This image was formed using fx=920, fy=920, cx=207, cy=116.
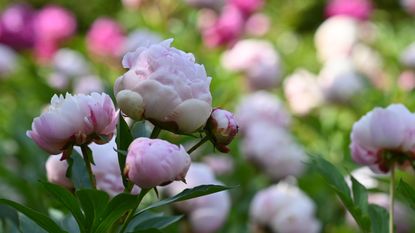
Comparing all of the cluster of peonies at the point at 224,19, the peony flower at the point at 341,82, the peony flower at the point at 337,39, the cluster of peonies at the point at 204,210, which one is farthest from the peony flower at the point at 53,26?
the cluster of peonies at the point at 204,210

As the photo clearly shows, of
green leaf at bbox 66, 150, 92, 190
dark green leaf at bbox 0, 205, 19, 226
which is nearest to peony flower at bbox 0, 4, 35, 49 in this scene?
dark green leaf at bbox 0, 205, 19, 226

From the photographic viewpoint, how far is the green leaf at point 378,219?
3.76 ft

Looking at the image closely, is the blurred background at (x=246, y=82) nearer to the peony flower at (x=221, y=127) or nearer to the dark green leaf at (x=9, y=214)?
the dark green leaf at (x=9, y=214)

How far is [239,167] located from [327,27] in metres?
1.51

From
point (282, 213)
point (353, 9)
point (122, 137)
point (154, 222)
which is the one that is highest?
point (122, 137)

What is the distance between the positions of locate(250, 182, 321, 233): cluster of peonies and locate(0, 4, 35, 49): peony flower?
1.70 metres

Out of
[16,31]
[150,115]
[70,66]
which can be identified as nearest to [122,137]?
[150,115]

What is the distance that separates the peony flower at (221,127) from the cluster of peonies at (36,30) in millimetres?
2460

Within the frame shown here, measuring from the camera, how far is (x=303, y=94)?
2.99m

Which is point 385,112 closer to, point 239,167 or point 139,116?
point 139,116

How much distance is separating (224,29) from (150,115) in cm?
228

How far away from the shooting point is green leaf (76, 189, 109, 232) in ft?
3.05

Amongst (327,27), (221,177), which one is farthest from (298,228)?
(327,27)

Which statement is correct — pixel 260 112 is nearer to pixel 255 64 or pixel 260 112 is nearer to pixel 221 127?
pixel 255 64
